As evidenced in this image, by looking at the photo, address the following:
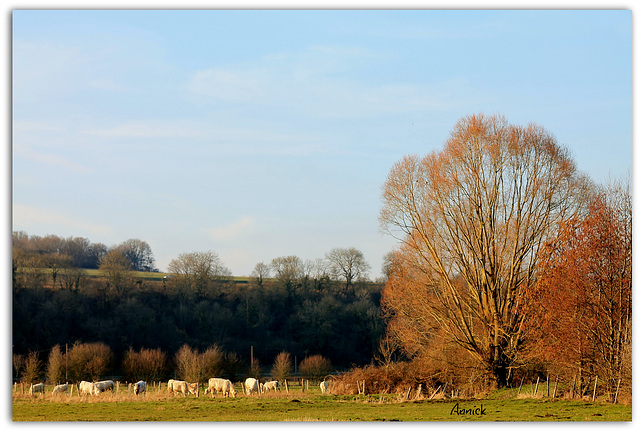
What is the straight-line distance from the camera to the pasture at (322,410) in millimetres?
17891

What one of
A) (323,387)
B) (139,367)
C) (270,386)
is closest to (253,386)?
(270,386)

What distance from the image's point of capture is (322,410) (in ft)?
72.1

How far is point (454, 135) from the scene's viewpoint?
91.4 ft

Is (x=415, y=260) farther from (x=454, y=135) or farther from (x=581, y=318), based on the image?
(x=581, y=318)

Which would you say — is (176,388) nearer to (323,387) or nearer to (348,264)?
(323,387)

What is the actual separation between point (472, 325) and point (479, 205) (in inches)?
233

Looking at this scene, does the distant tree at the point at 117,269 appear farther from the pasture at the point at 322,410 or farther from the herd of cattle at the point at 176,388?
the pasture at the point at 322,410

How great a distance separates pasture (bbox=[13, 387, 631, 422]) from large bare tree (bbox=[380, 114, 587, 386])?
3537mm

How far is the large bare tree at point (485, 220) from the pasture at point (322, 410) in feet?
11.6

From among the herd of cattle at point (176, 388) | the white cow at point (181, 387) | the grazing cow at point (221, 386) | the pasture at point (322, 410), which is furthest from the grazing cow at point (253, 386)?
the pasture at point (322, 410)

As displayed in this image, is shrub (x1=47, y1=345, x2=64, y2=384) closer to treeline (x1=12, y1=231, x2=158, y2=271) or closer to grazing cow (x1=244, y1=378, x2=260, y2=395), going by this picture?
treeline (x1=12, y1=231, x2=158, y2=271)

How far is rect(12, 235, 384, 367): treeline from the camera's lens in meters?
58.3

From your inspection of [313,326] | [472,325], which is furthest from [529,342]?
[313,326]

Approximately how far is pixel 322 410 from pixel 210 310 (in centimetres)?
5212
